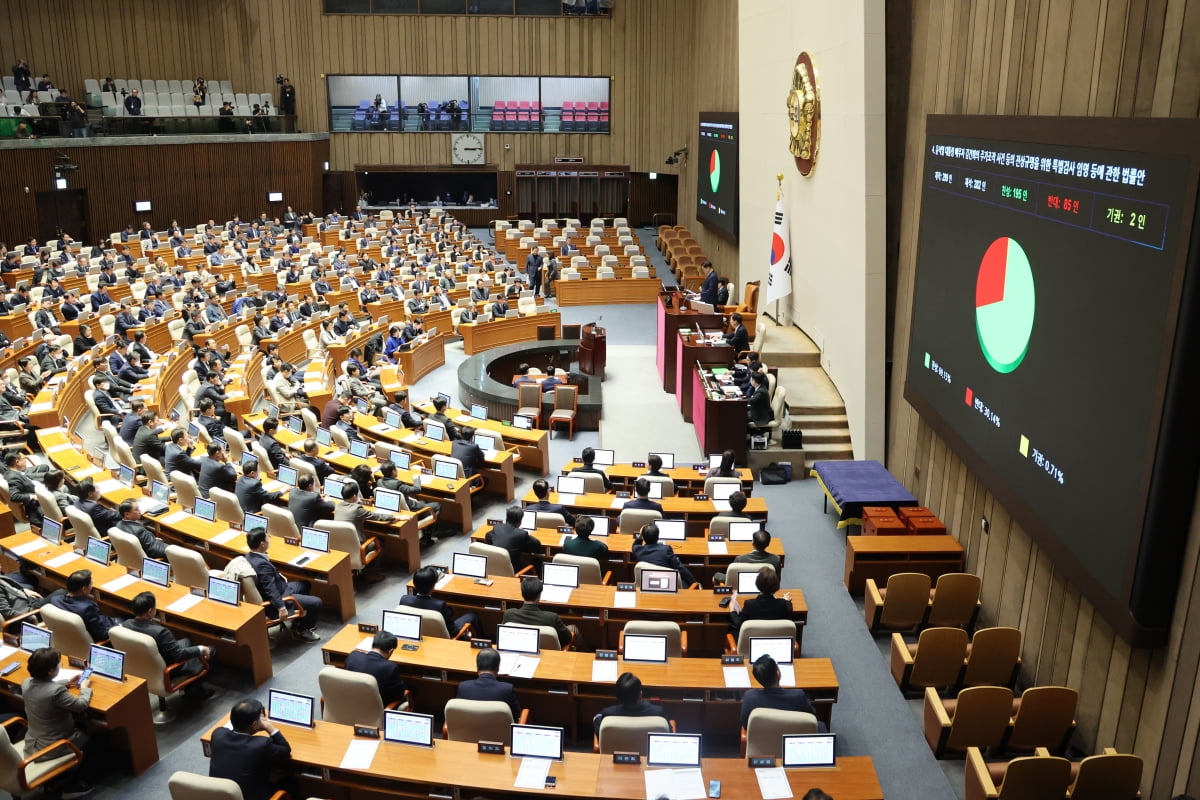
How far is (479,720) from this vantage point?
6.04m

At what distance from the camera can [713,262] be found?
85.8ft

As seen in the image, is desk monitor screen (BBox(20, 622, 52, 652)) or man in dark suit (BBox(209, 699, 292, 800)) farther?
desk monitor screen (BBox(20, 622, 52, 652))

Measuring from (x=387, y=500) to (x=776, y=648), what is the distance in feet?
15.3

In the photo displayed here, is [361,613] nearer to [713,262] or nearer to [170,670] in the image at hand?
[170,670]

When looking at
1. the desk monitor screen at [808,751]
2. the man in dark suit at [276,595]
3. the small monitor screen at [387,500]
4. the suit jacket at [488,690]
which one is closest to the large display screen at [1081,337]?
the desk monitor screen at [808,751]

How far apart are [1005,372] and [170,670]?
22.8 ft

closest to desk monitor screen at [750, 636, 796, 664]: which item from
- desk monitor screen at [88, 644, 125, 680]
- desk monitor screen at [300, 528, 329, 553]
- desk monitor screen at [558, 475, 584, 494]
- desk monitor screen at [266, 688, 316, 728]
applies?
desk monitor screen at [266, 688, 316, 728]

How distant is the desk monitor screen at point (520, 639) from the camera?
7.02 m

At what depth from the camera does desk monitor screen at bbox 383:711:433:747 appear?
5.93 metres

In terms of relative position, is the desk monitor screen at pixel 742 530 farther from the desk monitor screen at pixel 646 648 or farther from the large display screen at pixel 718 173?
the large display screen at pixel 718 173

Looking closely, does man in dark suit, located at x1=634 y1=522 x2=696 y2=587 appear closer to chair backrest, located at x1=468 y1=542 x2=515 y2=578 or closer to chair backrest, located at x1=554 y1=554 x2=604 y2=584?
chair backrest, located at x1=554 y1=554 x2=604 y2=584

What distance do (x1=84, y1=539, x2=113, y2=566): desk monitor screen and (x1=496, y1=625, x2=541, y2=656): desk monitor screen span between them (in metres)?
3.86

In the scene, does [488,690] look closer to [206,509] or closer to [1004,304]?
[206,509]

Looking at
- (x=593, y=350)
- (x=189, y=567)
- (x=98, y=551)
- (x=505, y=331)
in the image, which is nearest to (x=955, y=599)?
(x=189, y=567)
